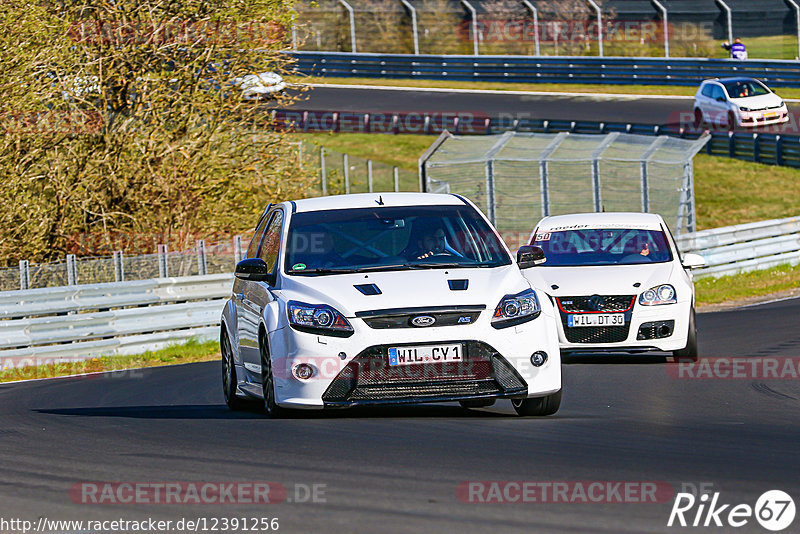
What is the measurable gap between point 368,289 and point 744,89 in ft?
107

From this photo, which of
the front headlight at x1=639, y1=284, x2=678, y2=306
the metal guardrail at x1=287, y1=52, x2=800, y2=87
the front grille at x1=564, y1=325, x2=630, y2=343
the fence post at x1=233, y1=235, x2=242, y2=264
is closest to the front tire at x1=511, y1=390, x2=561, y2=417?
the front grille at x1=564, y1=325, x2=630, y2=343

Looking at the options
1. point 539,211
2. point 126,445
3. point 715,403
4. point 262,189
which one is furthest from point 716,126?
point 126,445

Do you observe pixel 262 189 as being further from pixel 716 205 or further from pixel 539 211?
pixel 716 205

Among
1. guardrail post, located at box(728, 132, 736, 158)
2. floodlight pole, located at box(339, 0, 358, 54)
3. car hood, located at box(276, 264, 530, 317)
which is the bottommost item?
guardrail post, located at box(728, 132, 736, 158)

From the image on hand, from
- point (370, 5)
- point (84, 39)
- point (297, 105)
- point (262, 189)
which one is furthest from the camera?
point (370, 5)

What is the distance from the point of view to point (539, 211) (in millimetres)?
27703

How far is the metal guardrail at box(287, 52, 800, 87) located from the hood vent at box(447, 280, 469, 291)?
3942cm

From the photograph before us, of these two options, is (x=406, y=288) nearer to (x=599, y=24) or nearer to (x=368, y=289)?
(x=368, y=289)

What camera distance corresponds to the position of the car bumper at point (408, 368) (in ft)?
29.3

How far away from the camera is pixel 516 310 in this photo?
30.1 ft

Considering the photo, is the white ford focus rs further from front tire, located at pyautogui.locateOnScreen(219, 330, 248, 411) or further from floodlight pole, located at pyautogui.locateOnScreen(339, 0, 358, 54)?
floodlight pole, located at pyautogui.locateOnScreen(339, 0, 358, 54)

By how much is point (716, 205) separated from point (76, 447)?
97.0ft

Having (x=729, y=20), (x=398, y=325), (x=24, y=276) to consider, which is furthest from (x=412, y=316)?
(x=729, y=20)

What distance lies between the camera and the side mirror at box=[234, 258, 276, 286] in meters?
10.0
